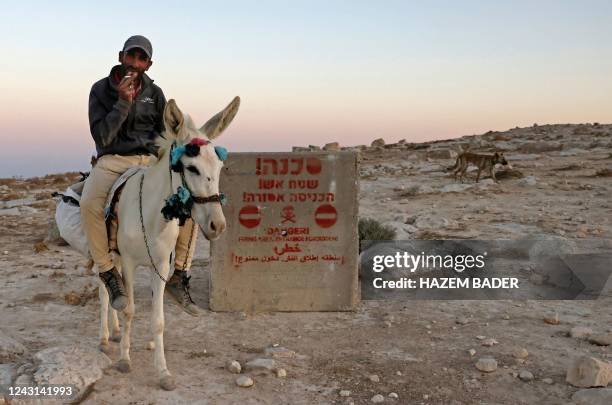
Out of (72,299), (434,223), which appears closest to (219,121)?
(72,299)

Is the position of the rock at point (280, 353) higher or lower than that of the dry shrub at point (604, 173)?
lower

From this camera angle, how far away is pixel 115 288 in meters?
4.45

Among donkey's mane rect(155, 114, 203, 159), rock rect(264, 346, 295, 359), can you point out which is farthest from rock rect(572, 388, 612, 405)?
donkey's mane rect(155, 114, 203, 159)

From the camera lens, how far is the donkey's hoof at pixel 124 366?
4.66m

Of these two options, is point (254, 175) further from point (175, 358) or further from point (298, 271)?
point (175, 358)

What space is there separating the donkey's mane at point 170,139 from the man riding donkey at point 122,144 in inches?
11.4

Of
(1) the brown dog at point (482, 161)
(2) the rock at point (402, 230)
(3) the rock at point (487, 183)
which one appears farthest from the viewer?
(1) the brown dog at point (482, 161)

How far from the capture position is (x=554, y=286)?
24.0 feet

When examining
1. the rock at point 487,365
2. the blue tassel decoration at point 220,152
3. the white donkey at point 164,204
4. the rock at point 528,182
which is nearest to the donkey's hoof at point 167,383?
the white donkey at point 164,204

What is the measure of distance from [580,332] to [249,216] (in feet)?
12.0

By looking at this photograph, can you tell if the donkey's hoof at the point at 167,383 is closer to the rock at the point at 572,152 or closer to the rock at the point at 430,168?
the rock at the point at 430,168

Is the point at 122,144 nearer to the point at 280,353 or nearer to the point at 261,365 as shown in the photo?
the point at 261,365

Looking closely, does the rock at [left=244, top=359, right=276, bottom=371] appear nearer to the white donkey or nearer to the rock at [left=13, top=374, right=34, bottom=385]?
the white donkey

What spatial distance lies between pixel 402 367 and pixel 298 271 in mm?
1984
